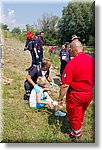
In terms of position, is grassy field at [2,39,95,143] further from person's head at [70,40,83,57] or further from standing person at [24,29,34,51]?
person's head at [70,40,83,57]

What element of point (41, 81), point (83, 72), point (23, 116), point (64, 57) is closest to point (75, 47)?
point (83, 72)

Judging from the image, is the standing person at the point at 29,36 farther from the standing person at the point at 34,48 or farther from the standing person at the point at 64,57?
the standing person at the point at 64,57

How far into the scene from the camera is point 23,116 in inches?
75.9

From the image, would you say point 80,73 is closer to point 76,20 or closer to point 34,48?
point 76,20

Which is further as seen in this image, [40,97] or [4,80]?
[40,97]

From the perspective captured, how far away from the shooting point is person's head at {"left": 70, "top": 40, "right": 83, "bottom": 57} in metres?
1.73

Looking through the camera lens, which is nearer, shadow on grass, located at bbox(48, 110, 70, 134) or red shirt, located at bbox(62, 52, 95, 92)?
red shirt, located at bbox(62, 52, 95, 92)

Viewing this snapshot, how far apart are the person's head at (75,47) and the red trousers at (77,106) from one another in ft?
0.69

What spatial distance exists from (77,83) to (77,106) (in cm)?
13

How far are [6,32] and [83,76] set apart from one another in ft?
1.71

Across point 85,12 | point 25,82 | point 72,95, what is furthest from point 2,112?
point 85,12

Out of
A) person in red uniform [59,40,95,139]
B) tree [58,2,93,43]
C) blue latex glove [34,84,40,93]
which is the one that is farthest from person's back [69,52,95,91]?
blue latex glove [34,84,40,93]

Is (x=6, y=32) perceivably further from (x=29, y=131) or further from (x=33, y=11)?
(x=29, y=131)

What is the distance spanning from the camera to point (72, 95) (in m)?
1.76
